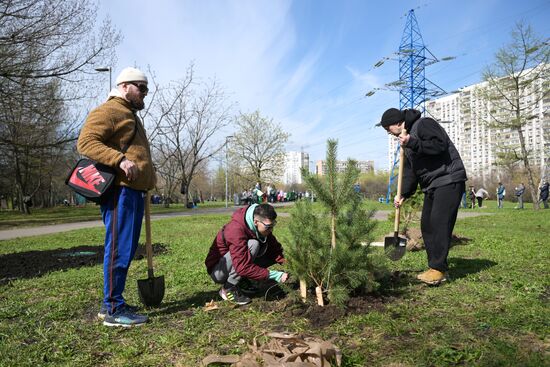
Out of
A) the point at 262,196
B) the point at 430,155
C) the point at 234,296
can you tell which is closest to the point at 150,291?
the point at 234,296

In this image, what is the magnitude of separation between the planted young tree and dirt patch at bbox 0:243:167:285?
4130 mm

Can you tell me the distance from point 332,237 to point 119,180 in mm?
1784

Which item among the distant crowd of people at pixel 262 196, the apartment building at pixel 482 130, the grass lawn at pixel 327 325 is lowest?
the grass lawn at pixel 327 325

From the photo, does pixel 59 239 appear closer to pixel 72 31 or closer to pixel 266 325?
pixel 72 31

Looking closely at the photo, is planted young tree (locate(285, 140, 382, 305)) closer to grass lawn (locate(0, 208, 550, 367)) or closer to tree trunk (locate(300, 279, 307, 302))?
tree trunk (locate(300, 279, 307, 302))

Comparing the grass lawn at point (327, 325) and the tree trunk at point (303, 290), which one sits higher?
the tree trunk at point (303, 290)

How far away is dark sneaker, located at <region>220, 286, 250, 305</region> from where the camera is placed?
342 centimetres

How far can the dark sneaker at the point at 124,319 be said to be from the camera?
9.55 feet

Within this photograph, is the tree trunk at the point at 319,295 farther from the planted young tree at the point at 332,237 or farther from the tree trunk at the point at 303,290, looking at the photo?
the tree trunk at the point at 303,290

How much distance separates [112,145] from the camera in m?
3.03

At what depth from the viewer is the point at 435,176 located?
378 centimetres

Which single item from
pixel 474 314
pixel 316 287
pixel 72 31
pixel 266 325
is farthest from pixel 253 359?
pixel 72 31

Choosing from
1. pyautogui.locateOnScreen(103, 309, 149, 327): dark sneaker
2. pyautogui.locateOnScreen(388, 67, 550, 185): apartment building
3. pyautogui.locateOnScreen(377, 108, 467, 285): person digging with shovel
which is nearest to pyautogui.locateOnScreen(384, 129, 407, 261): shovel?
pyautogui.locateOnScreen(377, 108, 467, 285): person digging with shovel

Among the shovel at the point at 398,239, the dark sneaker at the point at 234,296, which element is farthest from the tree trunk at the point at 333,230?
A: the shovel at the point at 398,239
